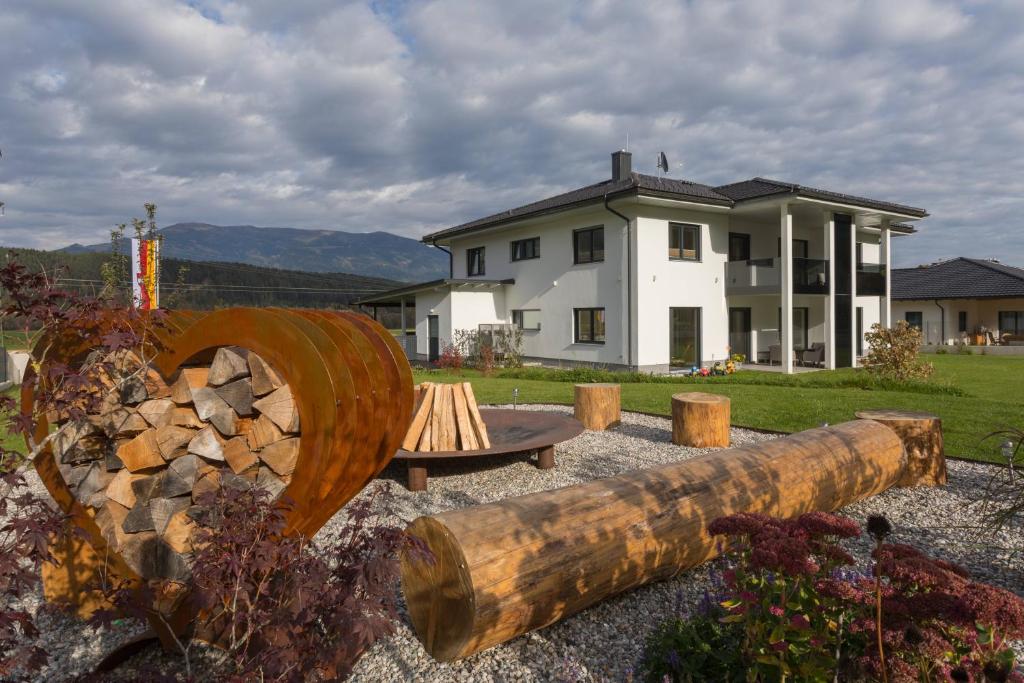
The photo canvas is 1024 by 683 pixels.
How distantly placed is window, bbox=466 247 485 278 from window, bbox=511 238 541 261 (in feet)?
7.70

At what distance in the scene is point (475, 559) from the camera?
115 inches

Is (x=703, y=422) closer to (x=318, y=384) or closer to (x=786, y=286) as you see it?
(x=318, y=384)

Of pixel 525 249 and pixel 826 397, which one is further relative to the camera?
pixel 525 249

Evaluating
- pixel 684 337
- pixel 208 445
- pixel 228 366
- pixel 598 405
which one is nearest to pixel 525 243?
pixel 684 337

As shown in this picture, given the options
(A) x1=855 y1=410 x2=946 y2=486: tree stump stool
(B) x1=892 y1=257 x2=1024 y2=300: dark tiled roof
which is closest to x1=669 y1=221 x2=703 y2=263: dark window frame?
(A) x1=855 y1=410 x2=946 y2=486: tree stump stool

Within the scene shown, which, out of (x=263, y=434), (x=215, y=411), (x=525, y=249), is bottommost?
(x=263, y=434)

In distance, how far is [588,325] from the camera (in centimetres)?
2003

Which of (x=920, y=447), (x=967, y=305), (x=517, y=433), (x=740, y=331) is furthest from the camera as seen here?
(x=967, y=305)

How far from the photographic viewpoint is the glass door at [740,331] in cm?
2097

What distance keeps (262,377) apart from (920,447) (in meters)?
6.05

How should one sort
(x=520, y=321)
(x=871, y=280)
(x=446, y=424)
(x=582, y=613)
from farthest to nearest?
(x=520, y=321)
(x=871, y=280)
(x=446, y=424)
(x=582, y=613)

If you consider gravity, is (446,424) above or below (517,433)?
above

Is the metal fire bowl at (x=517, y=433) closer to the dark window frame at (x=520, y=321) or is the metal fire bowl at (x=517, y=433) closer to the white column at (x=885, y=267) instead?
the dark window frame at (x=520, y=321)

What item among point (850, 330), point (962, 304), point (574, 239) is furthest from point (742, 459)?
point (962, 304)
